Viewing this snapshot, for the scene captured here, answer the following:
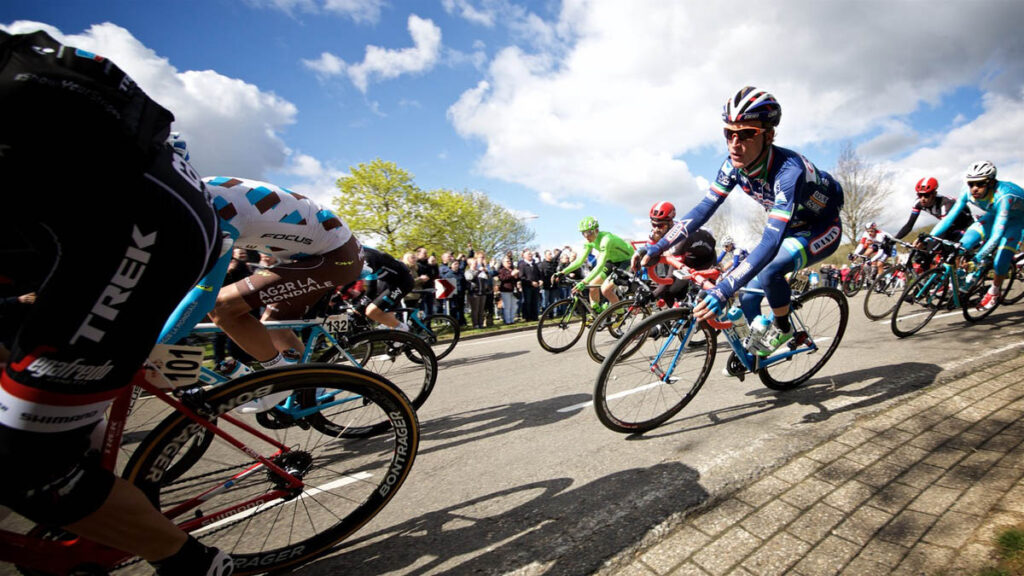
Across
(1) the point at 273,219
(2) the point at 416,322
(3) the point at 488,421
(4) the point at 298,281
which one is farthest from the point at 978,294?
(1) the point at 273,219

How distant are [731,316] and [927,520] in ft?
5.51

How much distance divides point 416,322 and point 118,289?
569 centimetres

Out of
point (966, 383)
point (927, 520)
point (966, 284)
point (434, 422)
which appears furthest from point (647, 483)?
point (966, 284)

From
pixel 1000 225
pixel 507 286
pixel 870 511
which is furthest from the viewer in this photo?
pixel 507 286

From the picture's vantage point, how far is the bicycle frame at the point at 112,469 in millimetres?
1323

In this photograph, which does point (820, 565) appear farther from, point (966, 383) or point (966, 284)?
point (966, 284)

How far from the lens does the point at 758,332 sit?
3.26 metres

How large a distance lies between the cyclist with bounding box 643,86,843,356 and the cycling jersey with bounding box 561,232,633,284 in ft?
8.88

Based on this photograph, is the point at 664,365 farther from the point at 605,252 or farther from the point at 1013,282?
the point at 1013,282

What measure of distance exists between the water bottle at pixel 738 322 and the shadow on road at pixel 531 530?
4.47 ft

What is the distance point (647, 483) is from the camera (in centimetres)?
222

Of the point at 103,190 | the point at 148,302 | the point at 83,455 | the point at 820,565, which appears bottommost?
the point at 820,565

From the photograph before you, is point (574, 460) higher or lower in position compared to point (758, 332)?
lower

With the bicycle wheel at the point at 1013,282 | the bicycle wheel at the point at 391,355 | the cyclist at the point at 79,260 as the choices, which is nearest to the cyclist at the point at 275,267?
the bicycle wheel at the point at 391,355
